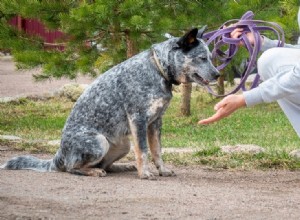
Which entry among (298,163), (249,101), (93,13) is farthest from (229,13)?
(249,101)

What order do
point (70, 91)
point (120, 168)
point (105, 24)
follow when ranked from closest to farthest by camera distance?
point (120, 168) < point (105, 24) < point (70, 91)

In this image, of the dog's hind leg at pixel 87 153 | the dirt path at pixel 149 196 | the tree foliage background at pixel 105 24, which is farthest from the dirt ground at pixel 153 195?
the tree foliage background at pixel 105 24

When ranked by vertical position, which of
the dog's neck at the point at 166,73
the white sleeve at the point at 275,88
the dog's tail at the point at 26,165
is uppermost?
the dog's neck at the point at 166,73

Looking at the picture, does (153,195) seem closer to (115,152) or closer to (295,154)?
(115,152)

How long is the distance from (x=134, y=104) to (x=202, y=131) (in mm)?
4870

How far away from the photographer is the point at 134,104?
700cm

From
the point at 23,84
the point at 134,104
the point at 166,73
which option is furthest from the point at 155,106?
the point at 23,84

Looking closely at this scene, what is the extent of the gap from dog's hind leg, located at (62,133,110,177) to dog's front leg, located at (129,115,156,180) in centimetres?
27

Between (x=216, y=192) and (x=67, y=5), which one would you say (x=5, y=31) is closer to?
(x=67, y=5)

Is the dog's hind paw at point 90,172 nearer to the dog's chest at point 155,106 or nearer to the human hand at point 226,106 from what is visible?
the dog's chest at point 155,106

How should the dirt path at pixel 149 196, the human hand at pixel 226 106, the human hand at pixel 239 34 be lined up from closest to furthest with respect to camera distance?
the dirt path at pixel 149 196, the human hand at pixel 226 106, the human hand at pixel 239 34

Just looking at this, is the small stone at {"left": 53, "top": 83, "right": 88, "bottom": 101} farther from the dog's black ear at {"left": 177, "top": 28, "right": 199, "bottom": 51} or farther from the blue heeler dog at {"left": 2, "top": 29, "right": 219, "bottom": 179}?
the dog's black ear at {"left": 177, "top": 28, "right": 199, "bottom": 51}

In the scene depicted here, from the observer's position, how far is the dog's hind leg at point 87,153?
7059mm

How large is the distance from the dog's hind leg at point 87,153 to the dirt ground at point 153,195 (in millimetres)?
107
